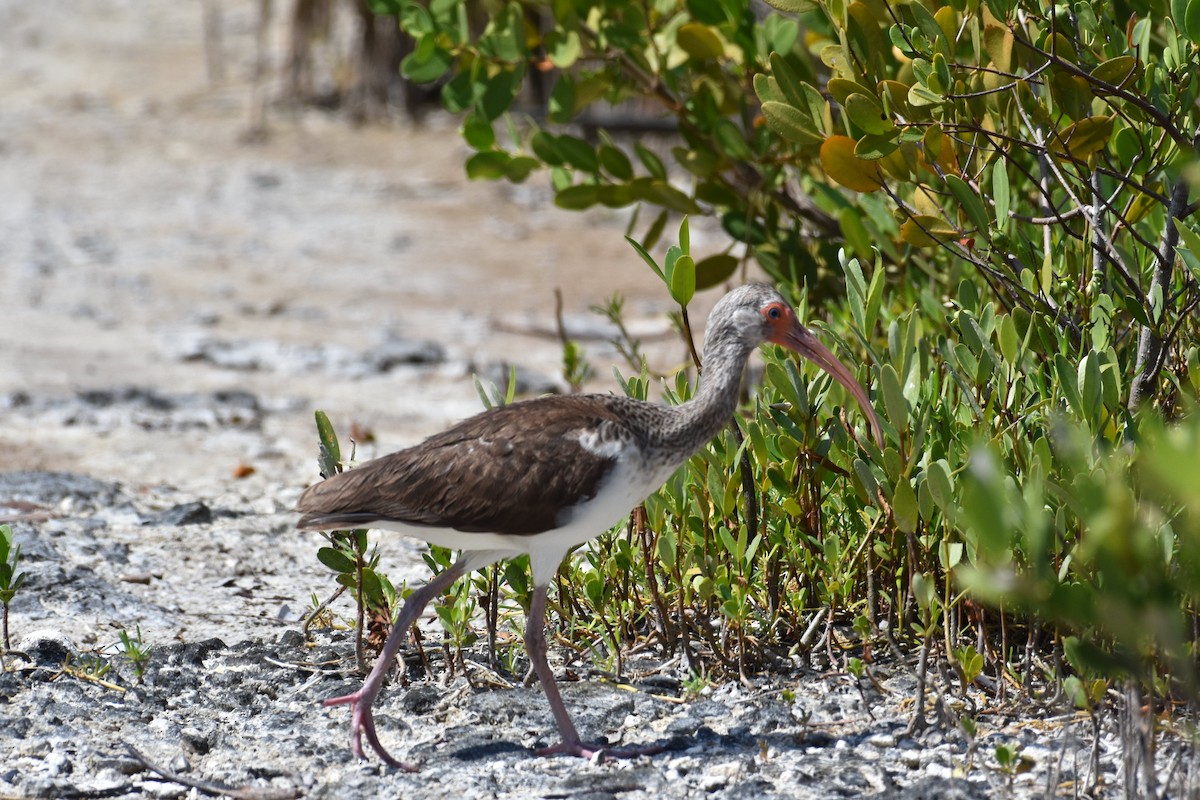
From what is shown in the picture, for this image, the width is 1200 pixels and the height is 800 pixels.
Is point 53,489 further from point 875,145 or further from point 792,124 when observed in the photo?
point 875,145

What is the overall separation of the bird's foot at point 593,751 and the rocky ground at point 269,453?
33mm

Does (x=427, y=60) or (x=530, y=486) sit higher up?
(x=427, y=60)

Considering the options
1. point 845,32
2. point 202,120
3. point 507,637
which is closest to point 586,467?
point 507,637

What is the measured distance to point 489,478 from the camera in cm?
408

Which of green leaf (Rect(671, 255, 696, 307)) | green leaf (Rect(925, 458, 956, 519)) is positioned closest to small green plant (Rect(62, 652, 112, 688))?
green leaf (Rect(671, 255, 696, 307))

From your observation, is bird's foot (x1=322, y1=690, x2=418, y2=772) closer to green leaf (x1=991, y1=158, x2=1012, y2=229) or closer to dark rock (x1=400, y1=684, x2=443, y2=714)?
dark rock (x1=400, y1=684, x2=443, y2=714)

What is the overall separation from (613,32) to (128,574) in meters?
2.94

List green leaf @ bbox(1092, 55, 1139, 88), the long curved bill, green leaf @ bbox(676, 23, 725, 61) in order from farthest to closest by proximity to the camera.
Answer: green leaf @ bbox(676, 23, 725, 61)
the long curved bill
green leaf @ bbox(1092, 55, 1139, 88)

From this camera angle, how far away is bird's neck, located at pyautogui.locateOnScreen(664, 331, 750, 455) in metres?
4.20

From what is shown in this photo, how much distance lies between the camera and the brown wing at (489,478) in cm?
402

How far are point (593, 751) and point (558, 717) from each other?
13cm

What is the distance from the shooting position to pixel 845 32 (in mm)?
4758

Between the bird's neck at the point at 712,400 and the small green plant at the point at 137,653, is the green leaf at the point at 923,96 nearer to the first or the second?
the bird's neck at the point at 712,400

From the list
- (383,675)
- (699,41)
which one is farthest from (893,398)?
(699,41)
